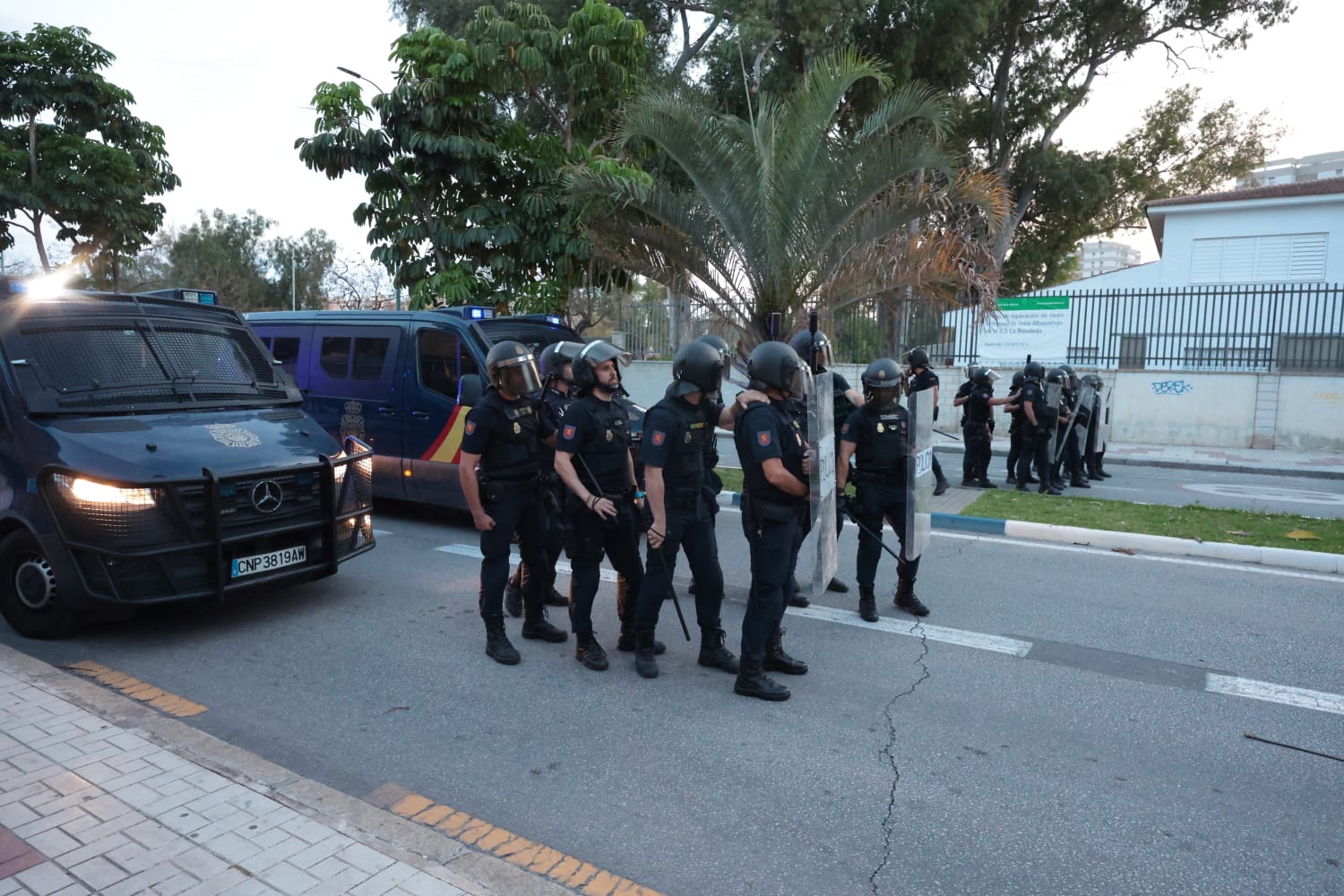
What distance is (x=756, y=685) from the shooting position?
467cm

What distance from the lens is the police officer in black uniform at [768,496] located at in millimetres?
4590

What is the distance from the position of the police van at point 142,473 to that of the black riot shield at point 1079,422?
348 inches

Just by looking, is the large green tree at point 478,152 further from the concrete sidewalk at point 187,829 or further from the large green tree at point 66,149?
the concrete sidewalk at point 187,829

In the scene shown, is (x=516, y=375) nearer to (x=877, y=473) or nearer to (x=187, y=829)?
(x=877, y=473)

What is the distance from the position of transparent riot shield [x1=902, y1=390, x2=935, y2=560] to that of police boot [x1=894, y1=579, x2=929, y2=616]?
297mm

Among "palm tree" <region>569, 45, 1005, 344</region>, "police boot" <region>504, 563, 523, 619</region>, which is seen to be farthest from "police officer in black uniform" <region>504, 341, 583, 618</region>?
"palm tree" <region>569, 45, 1005, 344</region>

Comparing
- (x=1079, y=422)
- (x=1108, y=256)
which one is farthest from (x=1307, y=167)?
(x=1079, y=422)

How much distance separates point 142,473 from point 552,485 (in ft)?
7.24

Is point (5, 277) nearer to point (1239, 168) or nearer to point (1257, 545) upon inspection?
point (1257, 545)

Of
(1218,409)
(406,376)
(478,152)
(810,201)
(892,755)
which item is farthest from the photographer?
(1218,409)

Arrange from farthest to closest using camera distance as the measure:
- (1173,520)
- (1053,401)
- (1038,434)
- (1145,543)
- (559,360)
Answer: (1038,434) → (1053,401) → (1173,520) → (1145,543) → (559,360)

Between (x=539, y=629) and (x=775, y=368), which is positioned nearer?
(x=775, y=368)

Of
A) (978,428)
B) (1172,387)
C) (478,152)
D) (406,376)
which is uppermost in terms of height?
(478,152)

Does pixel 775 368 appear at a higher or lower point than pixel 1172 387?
higher
